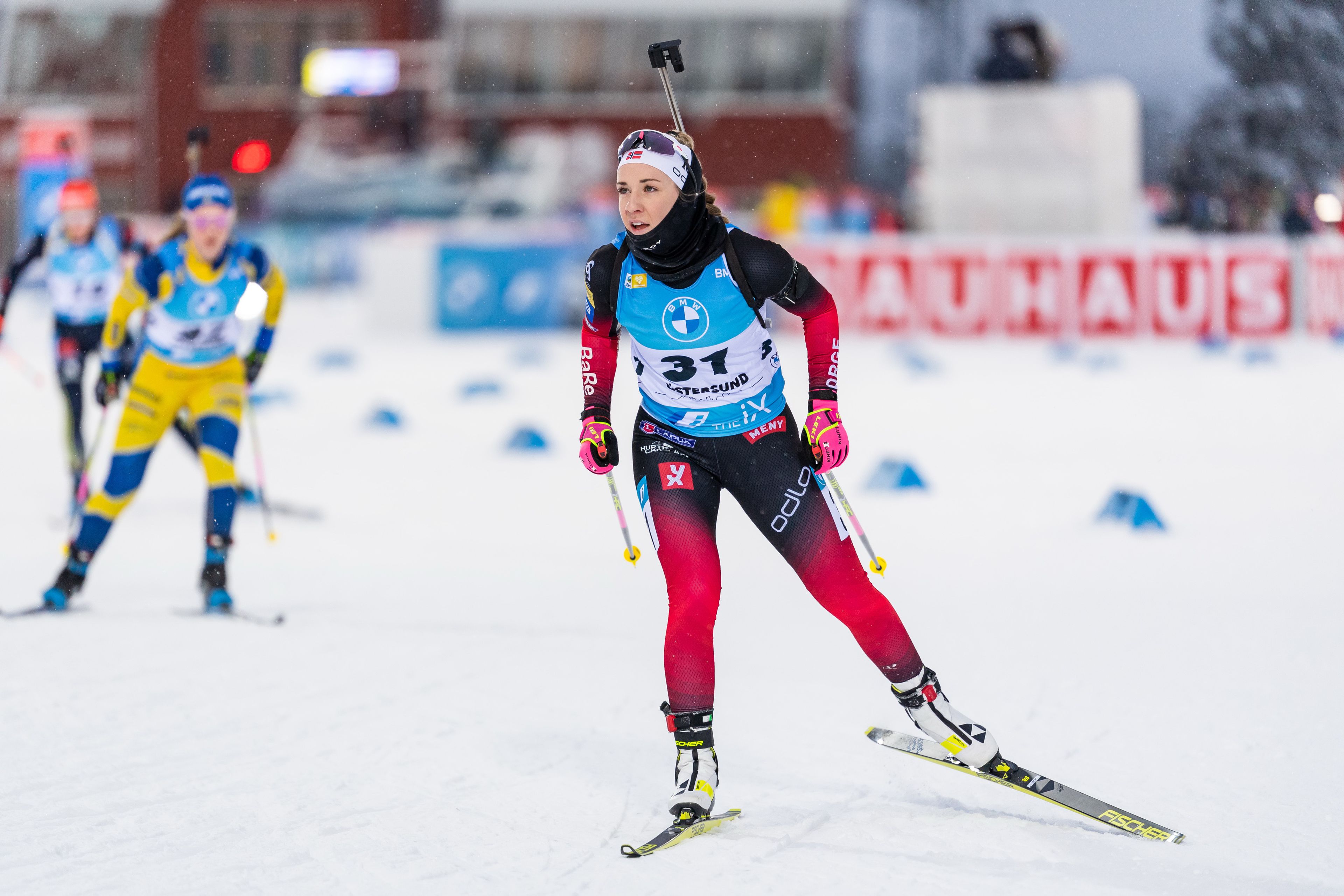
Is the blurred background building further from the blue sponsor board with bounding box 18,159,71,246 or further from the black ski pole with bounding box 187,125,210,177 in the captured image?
the black ski pole with bounding box 187,125,210,177

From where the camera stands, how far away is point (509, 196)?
34500mm

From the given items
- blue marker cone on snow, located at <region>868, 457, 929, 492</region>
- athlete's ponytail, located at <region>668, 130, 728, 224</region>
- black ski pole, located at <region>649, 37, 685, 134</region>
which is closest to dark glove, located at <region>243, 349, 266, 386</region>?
black ski pole, located at <region>649, 37, 685, 134</region>

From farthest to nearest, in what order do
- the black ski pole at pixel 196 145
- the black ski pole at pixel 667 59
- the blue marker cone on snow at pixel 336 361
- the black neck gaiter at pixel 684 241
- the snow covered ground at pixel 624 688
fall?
the blue marker cone on snow at pixel 336 361
the black ski pole at pixel 196 145
the black ski pole at pixel 667 59
the black neck gaiter at pixel 684 241
the snow covered ground at pixel 624 688

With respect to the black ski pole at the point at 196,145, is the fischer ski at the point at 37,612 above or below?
below

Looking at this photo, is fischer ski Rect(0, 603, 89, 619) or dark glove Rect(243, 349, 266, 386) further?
dark glove Rect(243, 349, 266, 386)

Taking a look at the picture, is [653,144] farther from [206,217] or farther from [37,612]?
[37,612]

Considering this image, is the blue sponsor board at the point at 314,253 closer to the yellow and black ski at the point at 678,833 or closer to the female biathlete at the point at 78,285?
the female biathlete at the point at 78,285

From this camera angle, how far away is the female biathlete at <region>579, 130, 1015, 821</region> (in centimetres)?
393

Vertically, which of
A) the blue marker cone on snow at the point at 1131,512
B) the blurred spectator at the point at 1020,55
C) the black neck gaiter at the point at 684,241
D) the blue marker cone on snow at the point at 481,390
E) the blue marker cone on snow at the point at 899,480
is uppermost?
the blurred spectator at the point at 1020,55

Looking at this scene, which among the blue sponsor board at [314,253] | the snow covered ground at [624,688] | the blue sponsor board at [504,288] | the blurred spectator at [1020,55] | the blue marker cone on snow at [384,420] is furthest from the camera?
the blue sponsor board at [314,253]

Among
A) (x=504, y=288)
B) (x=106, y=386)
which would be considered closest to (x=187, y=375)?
(x=106, y=386)

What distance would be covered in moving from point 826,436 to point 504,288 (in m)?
17.0

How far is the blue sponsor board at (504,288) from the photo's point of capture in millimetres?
20547

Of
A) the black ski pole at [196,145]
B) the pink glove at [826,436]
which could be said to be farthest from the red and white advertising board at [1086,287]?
the pink glove at [826,436]
